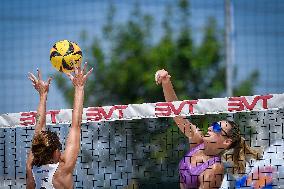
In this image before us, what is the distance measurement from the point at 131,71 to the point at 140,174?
22268 mm

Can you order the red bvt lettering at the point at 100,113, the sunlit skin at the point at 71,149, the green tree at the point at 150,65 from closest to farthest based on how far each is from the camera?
the sunlit skin at the point at 71,149 < the red bvt lettering at the point at 100,113 < the green tree at the point at 150,65

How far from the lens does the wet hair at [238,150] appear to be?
8.73 m

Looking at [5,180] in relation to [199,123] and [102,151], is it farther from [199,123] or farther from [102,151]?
[199,123]

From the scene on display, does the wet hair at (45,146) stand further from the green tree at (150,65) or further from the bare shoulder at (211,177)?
the green tree at (150,65)

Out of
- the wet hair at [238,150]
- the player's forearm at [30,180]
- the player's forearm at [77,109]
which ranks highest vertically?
the player's forearm at [77,109]

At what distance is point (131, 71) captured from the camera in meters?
32.8

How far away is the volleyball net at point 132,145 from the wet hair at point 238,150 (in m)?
0.24

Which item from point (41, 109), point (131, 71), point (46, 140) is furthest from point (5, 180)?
point (131, 71)

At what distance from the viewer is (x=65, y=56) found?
984 cm

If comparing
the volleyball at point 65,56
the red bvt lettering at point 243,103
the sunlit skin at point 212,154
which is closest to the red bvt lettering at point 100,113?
the volleyball at point 65,56

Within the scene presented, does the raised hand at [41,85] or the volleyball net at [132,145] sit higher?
the raised hand at [41,85]

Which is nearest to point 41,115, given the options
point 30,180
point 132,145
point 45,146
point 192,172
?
point 30,180

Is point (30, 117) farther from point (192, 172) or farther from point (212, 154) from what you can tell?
point (212, 154)

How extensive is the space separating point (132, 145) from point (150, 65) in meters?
22.1
